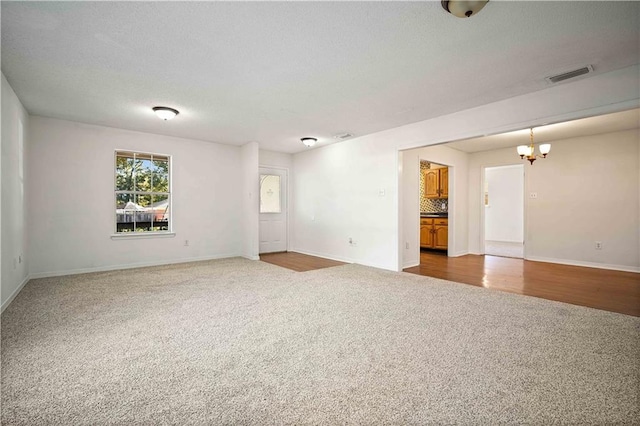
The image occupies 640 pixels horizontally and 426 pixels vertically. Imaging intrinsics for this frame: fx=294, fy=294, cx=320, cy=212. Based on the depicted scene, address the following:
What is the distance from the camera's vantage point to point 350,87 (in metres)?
3.52

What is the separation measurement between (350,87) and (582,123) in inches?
169

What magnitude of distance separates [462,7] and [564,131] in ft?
16.3

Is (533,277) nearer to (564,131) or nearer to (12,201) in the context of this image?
(564,131)

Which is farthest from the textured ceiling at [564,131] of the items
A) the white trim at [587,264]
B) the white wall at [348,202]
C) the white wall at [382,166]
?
the white trim at [587,264]

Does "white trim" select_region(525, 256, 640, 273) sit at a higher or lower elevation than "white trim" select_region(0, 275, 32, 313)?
lower

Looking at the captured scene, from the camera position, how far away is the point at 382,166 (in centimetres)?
553

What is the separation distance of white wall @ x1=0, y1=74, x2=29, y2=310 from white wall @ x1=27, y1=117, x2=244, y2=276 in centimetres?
37

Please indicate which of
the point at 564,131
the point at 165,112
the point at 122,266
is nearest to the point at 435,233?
the point at 564,131

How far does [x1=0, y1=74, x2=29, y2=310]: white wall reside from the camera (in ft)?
10.7

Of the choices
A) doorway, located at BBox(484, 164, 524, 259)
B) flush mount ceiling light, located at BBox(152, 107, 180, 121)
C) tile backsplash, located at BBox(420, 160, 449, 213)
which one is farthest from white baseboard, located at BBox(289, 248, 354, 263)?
doorway, located at BBox(484, 164, 524, 259)

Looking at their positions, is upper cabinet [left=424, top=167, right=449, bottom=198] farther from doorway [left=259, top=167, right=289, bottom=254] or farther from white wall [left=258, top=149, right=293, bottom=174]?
doorway [left=259, top=167, right=289, bottom=254]

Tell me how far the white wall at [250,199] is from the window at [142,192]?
1566mm

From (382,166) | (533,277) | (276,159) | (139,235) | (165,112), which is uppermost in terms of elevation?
(165,112)

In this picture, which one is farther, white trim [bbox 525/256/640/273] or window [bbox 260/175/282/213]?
window [bbox 260/175/282/213]
